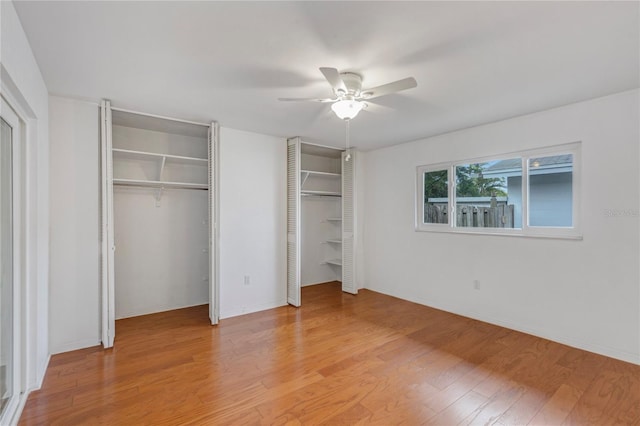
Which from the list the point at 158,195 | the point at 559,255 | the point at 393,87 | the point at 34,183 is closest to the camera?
the point at 393,87

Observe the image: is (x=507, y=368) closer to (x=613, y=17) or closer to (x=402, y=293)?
(x=402, y=293)

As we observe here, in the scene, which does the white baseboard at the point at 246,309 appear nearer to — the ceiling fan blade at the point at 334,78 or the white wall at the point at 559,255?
the white wall at the point at 559,255

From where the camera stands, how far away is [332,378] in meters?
2.35

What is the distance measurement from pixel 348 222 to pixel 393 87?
3076 mm

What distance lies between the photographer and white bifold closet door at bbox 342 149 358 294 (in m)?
4.87

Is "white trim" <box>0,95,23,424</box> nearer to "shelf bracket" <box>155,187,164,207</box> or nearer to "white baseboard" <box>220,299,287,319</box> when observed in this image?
"shelf bracket" <box>155,187,164,207</box>

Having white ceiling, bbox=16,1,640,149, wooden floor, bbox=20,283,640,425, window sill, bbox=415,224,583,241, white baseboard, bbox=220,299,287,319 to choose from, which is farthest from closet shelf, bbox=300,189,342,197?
wooden floor, bbox=20,283,640,425

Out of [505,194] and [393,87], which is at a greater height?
[393,87]

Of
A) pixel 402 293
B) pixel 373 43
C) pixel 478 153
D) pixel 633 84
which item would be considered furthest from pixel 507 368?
pixel 373 43

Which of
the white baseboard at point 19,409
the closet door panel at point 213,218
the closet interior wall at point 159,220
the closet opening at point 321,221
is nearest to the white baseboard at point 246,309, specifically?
the closet door panel at point 213,218

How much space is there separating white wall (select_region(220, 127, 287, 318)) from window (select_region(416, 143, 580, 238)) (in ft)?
6.85

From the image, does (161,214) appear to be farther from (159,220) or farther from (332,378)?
(332,378)

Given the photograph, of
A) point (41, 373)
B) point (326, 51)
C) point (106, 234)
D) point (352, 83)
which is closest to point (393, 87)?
point (352, 83)

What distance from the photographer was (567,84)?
2.44 m
